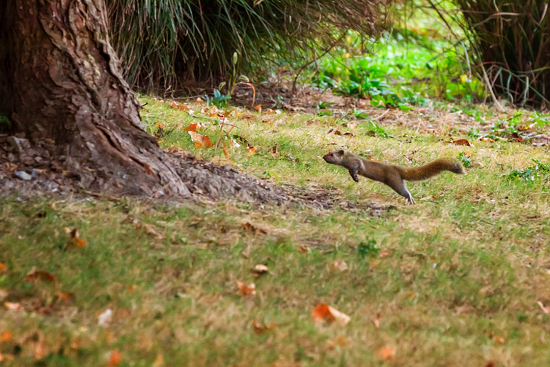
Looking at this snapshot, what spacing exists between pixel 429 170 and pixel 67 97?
2.40m

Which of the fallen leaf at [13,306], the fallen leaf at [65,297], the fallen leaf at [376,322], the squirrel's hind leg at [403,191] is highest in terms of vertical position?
the fallen leaf at [13,306]

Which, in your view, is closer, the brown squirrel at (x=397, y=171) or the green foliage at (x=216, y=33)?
the brown squirrel at (x=397, y=171)

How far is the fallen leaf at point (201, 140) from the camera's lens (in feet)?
16.6

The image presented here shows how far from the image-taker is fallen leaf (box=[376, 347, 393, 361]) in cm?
254

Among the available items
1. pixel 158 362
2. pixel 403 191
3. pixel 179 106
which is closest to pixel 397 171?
pixel 403 191

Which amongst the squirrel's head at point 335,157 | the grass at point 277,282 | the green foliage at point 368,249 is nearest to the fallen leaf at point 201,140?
the grass at point 277,282

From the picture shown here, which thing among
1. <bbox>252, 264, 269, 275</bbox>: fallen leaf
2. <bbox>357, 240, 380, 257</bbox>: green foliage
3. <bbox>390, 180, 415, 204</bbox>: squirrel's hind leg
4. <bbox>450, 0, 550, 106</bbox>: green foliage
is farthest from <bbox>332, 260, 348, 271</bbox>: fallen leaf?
<bbox>450, 0, 550, 106</bbox>: green foliage

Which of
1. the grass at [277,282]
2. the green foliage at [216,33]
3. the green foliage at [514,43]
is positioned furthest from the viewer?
the green foliage at [514,43]

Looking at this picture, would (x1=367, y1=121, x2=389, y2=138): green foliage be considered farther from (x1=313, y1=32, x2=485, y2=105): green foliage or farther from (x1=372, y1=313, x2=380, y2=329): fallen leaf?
(x1=372, y1=313, x2=380, y2=329): fallen leaf

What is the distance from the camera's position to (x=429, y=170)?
4.57 metres

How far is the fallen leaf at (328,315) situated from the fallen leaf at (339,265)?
0.42 metres

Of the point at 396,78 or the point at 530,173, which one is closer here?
the point at 530,173

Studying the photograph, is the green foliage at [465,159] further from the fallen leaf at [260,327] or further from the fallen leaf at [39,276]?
the fallen leaf at [39,276]

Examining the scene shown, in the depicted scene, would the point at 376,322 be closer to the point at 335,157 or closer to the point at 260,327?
the point at 260,327
